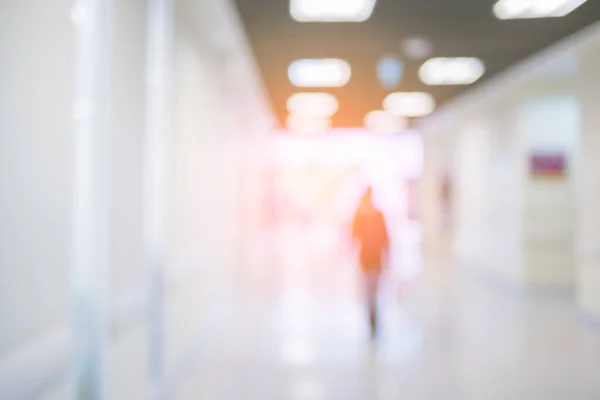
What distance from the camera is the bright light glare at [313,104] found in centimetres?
1610

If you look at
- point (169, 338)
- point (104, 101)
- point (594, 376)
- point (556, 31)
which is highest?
point (556, 31)

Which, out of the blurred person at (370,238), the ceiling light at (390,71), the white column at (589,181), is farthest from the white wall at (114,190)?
the white column at (589,181)

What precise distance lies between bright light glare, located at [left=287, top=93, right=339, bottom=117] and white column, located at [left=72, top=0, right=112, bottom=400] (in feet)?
39.8

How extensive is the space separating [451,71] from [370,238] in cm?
575

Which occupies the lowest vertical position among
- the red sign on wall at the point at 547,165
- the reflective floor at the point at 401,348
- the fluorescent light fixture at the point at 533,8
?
the reflective floor at the point at 401,348

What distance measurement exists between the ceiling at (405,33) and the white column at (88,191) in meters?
3.97

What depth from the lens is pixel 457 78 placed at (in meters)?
12.8

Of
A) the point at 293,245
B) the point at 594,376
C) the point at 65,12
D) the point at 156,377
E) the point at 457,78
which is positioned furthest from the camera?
the point at 293,245

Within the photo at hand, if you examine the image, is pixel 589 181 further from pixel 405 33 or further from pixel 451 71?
pixel 451 71

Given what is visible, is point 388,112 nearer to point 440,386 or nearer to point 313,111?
point 313,111

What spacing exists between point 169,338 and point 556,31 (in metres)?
6.47

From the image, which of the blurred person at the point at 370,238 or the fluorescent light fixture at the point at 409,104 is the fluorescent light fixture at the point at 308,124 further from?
the blurred person at the point at 370,238

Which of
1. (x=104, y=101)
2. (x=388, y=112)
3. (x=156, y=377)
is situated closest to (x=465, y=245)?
(x=388, y=112)

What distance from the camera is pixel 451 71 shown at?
1223cm
